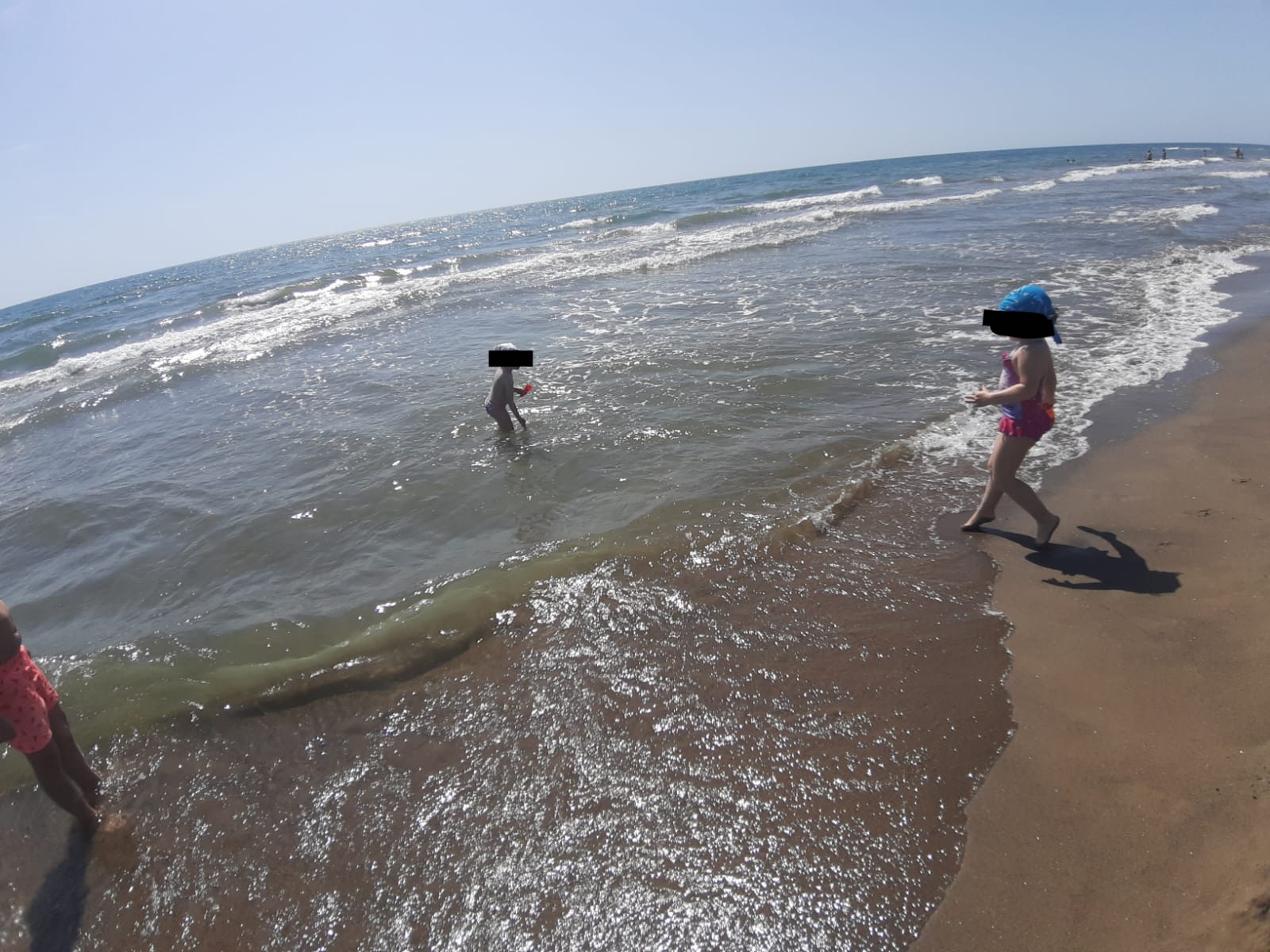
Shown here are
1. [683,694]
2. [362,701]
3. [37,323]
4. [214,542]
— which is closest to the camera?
[683,694]

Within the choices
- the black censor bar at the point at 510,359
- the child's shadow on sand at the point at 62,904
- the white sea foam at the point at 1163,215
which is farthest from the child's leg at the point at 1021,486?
the white sea foam at the point at 1163,215

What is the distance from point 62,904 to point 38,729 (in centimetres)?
81

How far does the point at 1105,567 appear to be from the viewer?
4.37m

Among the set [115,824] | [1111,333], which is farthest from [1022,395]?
[1111,333]

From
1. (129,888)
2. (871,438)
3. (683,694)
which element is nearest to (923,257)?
(871,438)

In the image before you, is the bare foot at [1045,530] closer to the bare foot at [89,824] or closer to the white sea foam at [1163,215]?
the bare foot at [89,824]

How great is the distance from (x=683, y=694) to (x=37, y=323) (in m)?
43.9

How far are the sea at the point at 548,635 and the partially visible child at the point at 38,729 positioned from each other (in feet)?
0.81

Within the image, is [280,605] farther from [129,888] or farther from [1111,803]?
[1111,803]

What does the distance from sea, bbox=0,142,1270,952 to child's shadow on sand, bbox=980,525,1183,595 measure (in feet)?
1.61

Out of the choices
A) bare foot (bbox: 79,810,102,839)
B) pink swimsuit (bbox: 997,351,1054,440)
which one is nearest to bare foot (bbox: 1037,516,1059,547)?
pink swimsuit (bbox: 997,351,1054,440)

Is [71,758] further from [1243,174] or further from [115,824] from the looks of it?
[1243,174]

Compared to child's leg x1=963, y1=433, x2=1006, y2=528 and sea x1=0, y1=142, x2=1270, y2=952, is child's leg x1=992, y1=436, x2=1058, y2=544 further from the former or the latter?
sea x1=0, y1=142, x2=1270, y2=952

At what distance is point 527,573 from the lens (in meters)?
4.99
